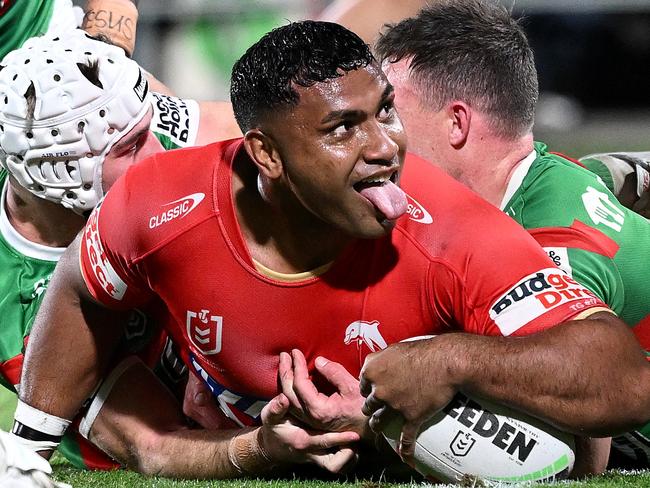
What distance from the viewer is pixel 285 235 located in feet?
14.1

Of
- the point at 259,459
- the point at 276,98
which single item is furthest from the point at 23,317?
the point at 276,98

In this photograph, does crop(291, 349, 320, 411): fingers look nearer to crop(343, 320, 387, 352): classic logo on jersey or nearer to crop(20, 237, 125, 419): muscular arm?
crop(343, 320, 387, 352): classic logo on jersey

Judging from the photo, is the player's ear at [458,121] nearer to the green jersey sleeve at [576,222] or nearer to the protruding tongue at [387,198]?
the green jersey sleeve at [576,222]

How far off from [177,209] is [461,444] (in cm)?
131

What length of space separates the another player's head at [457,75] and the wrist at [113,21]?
6.80 feet

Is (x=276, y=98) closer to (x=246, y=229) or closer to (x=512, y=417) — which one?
(x=246, y=229)

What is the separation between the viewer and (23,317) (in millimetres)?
5473

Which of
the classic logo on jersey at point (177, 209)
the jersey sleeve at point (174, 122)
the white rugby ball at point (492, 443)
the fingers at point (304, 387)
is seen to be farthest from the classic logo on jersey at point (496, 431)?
the jersey sleeve at point (174, 122)

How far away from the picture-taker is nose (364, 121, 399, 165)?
400 centimetres

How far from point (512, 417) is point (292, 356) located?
826 mm

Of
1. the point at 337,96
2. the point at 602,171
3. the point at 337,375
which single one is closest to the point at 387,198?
the point at 337,96

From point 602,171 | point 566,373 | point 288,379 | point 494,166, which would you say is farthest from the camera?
point 602,171

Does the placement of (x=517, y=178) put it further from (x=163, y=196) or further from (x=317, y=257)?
(x=163, y=196)

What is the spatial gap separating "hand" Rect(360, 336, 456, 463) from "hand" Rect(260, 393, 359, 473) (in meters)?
A: 0.31
